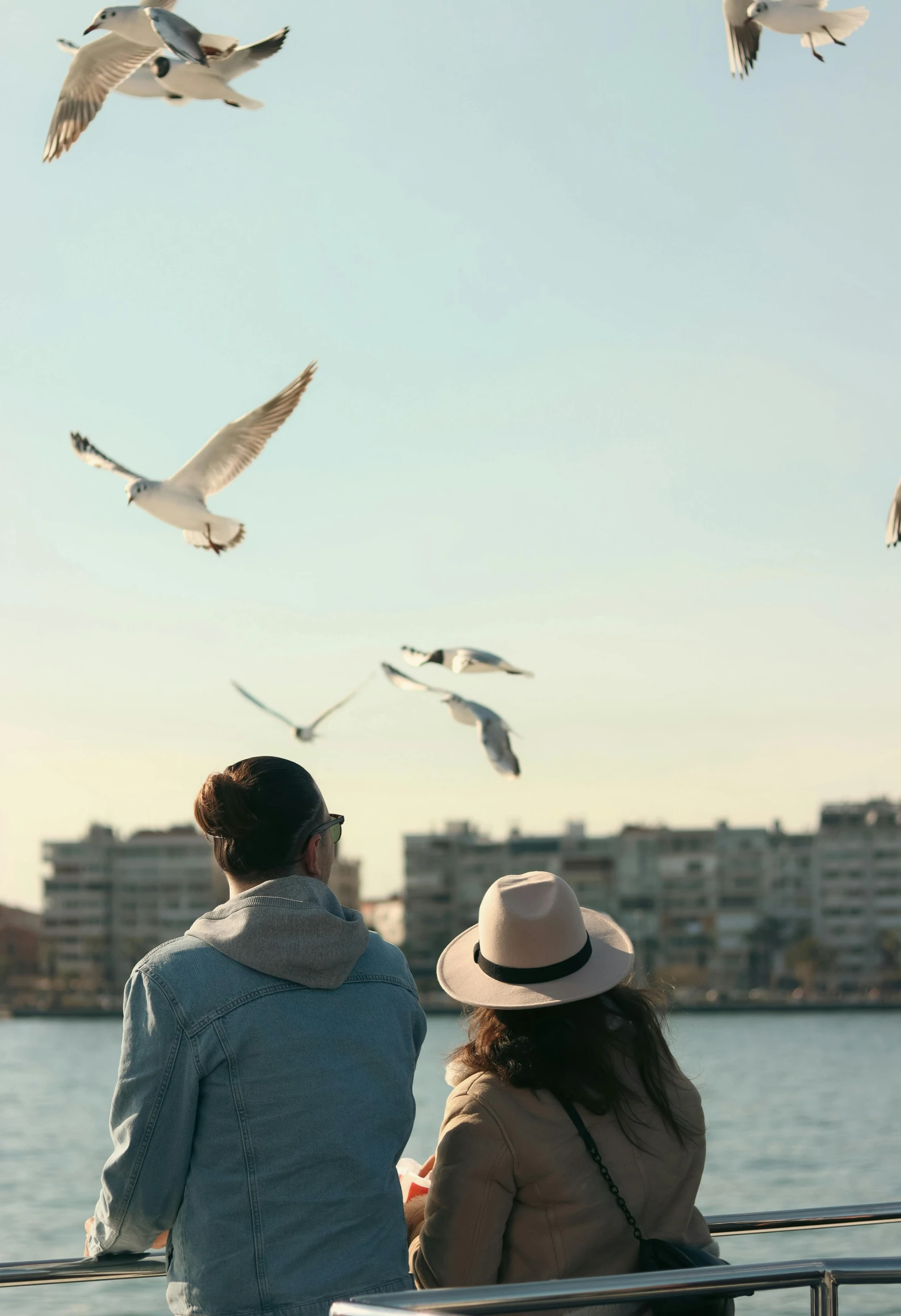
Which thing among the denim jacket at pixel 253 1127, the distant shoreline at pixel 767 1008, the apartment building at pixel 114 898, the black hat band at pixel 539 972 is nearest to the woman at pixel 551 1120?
the black hat band at pixel 539 972

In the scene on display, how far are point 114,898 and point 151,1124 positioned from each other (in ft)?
328

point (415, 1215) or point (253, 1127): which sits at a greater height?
point (253, 1127)

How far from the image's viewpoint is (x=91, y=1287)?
53.0ft

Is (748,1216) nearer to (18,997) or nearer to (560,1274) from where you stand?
(560,1274)

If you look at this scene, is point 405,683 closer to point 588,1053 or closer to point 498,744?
point 498,744

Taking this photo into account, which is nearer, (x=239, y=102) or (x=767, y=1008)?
(x=239, y=102)

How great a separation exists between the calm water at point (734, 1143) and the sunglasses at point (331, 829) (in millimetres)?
388

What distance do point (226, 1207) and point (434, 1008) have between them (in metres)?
86.7

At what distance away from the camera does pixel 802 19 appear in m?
7.38

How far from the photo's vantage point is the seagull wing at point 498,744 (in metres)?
8.64

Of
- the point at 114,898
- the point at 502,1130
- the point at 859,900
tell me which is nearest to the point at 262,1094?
the point at 502,1130

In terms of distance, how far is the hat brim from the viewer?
2.39 metres

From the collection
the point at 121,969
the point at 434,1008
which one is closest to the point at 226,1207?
the point at 434,1008

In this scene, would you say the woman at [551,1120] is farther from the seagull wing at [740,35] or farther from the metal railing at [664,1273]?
the seagull wing at [740,35]
